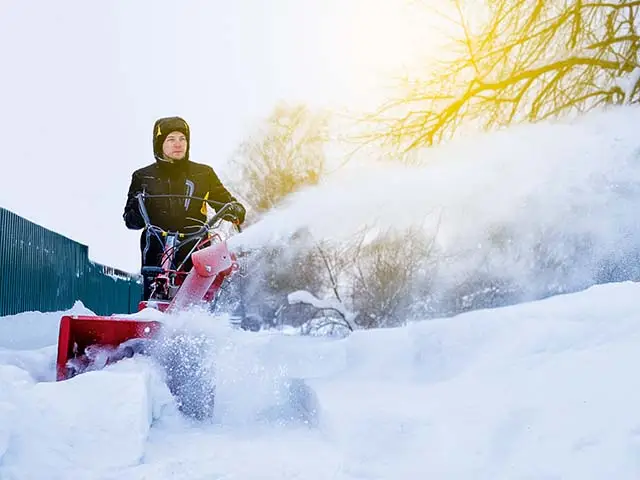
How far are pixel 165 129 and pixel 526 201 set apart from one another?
578 cm

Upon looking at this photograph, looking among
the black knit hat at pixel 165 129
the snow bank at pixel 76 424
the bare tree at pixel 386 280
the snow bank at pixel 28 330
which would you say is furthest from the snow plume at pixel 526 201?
the bare tree at pixel 386 280

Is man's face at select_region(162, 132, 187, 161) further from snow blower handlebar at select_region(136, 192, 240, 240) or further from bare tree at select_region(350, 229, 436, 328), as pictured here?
bare tree at select_region(350, 229, 436, 328)

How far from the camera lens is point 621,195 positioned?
318 inches

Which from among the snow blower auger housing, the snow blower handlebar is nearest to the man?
the snow blower handlebar

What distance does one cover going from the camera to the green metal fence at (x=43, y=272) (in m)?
10.0

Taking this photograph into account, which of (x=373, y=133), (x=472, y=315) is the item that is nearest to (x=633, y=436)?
(x=472, y=315)

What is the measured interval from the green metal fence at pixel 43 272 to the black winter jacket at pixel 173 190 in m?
5.09

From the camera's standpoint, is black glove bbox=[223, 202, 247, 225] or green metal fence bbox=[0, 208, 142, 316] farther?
green metal fence bbox=[0, 208, 142, 316]

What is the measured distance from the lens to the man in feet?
18.0

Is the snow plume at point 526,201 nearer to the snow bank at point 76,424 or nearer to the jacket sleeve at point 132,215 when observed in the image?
the jacket sleeve at point 132,215

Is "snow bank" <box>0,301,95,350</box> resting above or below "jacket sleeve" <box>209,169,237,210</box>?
below

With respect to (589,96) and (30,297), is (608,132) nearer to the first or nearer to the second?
(589,96)

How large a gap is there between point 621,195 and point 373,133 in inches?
137

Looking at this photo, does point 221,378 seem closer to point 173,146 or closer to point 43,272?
point 173,146
